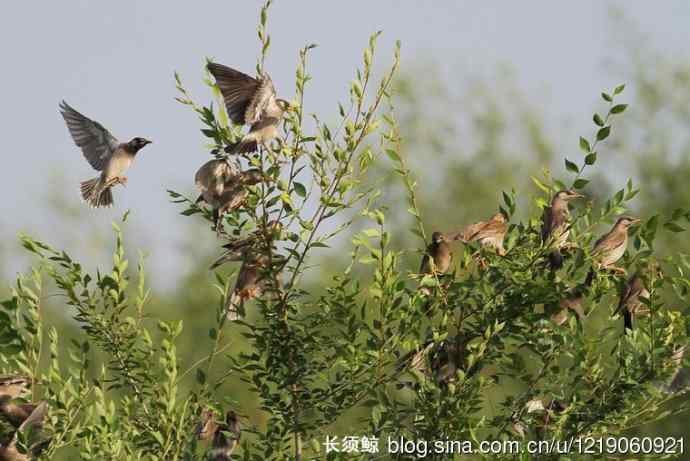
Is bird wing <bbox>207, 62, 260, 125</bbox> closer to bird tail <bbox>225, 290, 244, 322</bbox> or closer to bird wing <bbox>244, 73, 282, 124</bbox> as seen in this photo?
bird wing <bbox>244, 73, 282, 124</bbox>

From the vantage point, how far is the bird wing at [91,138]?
26.7 feet

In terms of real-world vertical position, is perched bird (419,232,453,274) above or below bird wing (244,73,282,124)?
below

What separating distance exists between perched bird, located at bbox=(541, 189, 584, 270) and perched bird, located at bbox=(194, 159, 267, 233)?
3.91ft

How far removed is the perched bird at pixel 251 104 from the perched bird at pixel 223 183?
0.09m

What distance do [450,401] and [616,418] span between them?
0.74 m

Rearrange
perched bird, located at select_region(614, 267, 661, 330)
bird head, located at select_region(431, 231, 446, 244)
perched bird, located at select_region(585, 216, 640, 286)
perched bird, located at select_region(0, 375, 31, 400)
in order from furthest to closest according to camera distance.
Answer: bird head, located at select_region(431, 231, 446, 244)
perched bird, located at select_region(585, 216, 640, 286)
perched bird, located at select_region(614, 267, 661, 330)
perched bird, located at select_region(0, 375, 31, 400)

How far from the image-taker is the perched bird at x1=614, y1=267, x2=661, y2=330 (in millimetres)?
5203

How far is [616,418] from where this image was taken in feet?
16.9

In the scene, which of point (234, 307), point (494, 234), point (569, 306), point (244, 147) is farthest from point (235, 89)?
point (569, 306)

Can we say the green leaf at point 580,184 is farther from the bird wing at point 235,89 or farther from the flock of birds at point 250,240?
the bird wing at point 235,89

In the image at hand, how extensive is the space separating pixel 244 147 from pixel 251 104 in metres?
0.30

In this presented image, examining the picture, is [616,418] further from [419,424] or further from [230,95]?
[230,95]

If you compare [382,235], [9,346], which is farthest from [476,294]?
[9,346]

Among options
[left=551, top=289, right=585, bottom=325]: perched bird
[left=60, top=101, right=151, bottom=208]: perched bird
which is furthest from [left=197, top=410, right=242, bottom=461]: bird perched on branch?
[left=60, top=101, right=151, bottom=208]: perched bird
